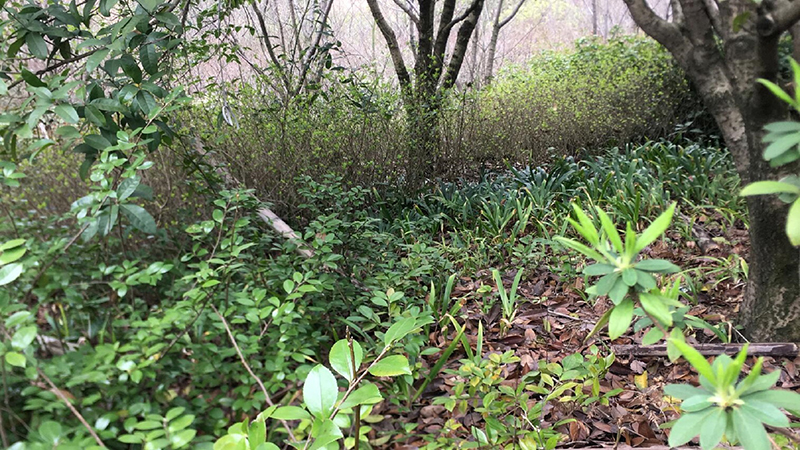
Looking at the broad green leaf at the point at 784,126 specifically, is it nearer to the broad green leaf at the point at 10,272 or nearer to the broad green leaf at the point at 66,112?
the broad green leaf at the point at 10,272

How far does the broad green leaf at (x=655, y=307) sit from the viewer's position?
59 cm

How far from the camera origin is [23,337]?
2.88 ft

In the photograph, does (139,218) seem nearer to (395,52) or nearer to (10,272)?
(10,272)

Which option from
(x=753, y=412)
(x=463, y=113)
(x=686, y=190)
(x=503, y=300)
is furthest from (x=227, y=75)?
(x=753, y=412)

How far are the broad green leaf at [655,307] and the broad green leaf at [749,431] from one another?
0.41 ft

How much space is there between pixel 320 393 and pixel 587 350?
1850mm

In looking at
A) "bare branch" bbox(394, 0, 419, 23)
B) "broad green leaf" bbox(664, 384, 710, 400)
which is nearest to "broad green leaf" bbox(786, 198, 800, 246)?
"broad green leaf" bbox(664, 384, 710, 400)

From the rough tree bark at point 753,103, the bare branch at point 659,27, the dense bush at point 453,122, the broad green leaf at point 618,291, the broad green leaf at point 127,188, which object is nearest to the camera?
the broad green leaf at point 618,291

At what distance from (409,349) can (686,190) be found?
320 cm

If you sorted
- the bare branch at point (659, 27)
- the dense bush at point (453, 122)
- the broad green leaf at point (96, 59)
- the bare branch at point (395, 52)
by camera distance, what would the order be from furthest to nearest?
the bare branch at point (395, 52) → the dense bush at point (453, 122) → the bare branch at point (659, 27) → the broad green leaf at point (96, 59)

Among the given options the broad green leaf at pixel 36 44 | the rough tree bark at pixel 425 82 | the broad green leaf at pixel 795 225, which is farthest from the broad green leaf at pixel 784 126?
the rough tree bark at pixel 425 82

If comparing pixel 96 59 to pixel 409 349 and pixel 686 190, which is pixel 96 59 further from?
pixel 686 190

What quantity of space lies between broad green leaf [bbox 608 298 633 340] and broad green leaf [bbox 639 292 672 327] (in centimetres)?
3

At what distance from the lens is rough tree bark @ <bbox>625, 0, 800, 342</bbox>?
5.46 feet
